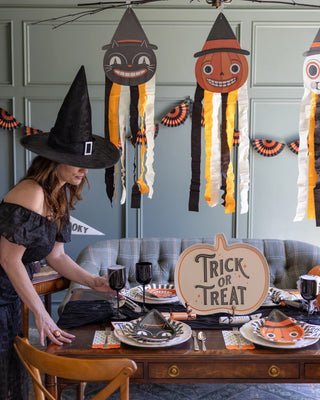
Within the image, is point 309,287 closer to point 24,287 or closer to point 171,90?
point 24,287

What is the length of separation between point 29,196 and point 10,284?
33 centimetres

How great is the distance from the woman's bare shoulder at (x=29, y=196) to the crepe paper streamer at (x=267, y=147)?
2270mm

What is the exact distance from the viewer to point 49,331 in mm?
1547

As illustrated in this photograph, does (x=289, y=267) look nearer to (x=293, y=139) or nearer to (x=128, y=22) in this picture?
(x=293, y=139)

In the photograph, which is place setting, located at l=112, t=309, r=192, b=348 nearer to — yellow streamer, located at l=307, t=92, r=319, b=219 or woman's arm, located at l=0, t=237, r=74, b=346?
woman's arm, located at l=0, t=237, r=74, b=346

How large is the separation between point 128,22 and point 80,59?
62.2 inches

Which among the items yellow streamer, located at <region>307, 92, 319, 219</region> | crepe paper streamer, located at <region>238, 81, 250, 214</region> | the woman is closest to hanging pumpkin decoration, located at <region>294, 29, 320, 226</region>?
yellow streamer, located at <region>307, 92, 319, 219</region>

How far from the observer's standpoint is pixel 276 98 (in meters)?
3.56

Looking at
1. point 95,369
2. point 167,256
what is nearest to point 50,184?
point 95,369

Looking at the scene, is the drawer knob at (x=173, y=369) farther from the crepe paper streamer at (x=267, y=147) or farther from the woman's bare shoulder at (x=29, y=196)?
the crepe paper streamer at (x=267, y=147)

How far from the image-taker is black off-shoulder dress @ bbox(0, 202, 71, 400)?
1.57 m

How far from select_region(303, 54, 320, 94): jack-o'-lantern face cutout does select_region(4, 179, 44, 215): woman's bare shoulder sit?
1237mm

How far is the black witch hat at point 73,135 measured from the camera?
5.41 feet

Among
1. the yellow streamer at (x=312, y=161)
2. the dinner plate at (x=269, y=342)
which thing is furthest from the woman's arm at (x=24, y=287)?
the yellow streamer at (x=312, y=161)
